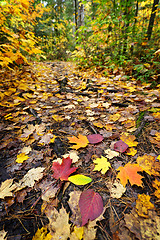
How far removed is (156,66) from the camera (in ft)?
9.25

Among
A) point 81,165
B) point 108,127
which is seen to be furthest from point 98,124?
point 81,165

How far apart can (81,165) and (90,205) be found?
1.25ft

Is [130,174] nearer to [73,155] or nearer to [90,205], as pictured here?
[90,205]

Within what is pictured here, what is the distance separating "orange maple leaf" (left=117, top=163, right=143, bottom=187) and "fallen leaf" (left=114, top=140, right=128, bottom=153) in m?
0.19

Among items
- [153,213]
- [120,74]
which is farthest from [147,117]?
[120,74]

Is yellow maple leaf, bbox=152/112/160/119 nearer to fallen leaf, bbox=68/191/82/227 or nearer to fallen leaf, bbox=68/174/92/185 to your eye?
fallen leaf, bbox=68/174/92/185

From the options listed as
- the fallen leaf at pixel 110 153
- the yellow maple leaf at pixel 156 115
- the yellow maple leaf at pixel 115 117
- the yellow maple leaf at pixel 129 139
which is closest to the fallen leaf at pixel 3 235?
the fallen leaf at pixel 110 153

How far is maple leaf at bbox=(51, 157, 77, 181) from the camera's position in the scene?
1.03 m

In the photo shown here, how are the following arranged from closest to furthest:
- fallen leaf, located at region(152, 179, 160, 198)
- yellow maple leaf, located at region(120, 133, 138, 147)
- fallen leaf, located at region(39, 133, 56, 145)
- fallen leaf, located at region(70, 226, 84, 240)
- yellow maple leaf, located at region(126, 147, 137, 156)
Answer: fallen leaf, located at region(70, 226, 84, 240)
fallen leaf, located at region(152, 179, 160, 198)
yellow maple leaf, located at region(126, 147, 137, 156)
yellow maple leaf, located at region(120, 133, 138, 147)
fallen leaf, located at region(39, 133, 56, 145)

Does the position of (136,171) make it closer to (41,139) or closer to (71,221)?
(71,221)

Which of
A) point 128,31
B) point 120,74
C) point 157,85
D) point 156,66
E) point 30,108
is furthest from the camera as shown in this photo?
point 128,31

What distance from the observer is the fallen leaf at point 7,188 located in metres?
0.92

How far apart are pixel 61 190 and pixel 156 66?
3341mm

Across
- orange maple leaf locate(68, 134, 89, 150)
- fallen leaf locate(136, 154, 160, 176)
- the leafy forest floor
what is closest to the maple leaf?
the leafy forest floor
